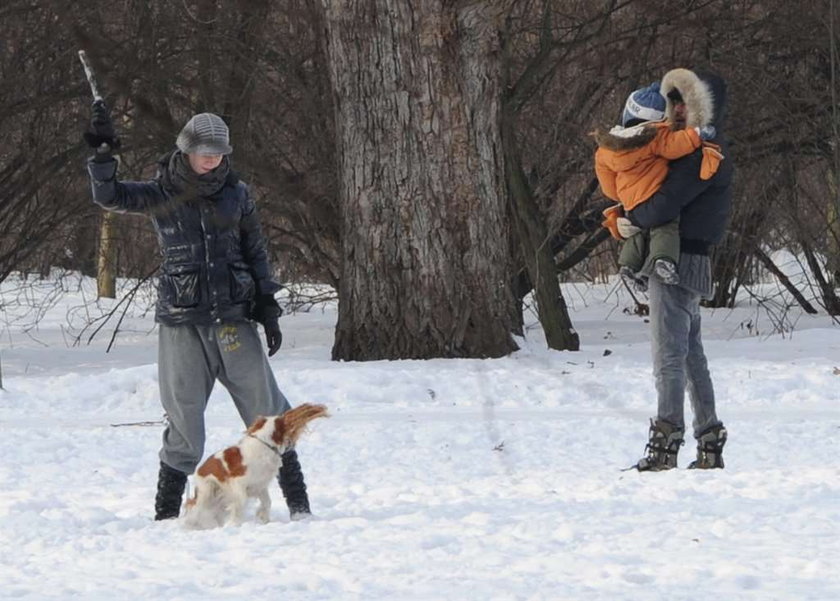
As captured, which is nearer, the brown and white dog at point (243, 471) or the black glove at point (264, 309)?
the brown and white dog at point (243, 471)

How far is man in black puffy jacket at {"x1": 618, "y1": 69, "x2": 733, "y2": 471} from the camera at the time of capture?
633 centimetres

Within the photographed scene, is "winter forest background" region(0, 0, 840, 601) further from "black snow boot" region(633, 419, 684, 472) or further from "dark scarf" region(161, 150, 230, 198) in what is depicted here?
"dark scarf" region(161, 150, 230, 198)

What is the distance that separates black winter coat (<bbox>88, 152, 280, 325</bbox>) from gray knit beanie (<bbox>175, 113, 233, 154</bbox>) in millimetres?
178

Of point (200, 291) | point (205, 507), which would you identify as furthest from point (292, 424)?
point (200, 291)

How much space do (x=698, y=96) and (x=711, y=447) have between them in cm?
158

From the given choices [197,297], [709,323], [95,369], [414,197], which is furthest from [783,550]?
[709,323]

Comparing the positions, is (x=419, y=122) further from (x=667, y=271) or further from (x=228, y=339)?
(x=228, y=339)

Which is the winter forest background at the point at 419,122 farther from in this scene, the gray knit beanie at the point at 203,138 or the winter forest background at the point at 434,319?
the gray knit beanie at the point at 203,138

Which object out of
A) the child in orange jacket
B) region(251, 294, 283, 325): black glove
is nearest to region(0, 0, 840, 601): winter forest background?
region(251, 294, 283, 325): black glove

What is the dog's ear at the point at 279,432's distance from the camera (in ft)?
17.7

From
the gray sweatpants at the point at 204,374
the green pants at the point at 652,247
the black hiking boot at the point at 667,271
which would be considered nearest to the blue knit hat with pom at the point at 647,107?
the green pants at the point at 652,247

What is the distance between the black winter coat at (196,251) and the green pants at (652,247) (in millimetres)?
1733

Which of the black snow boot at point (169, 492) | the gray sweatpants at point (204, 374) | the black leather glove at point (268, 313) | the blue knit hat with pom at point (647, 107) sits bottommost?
the black snow boot at point (169, 492)

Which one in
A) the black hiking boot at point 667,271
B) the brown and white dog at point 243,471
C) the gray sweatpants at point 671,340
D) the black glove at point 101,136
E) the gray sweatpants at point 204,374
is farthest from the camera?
the gray sweatpants at point 671,340
